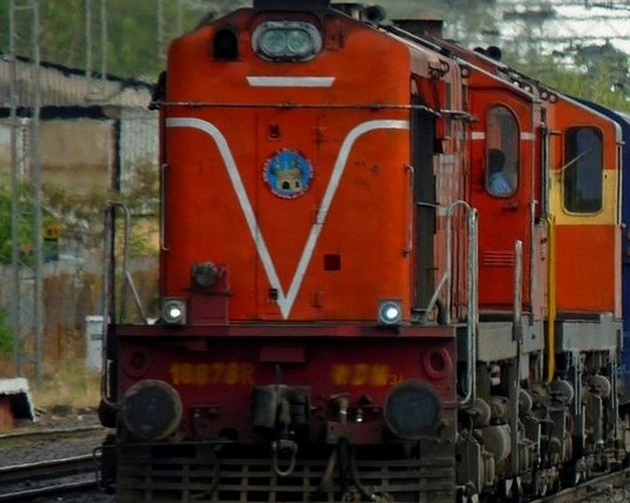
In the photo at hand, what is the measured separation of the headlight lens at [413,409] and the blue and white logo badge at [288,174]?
53.6 inches

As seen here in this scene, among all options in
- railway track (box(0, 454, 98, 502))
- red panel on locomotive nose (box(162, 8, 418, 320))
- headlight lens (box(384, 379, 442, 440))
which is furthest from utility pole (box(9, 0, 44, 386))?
headlight lens (box(384, 379, 442, 440))

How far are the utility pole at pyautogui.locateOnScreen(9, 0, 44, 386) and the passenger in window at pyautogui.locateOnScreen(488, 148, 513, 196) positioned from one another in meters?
10.9

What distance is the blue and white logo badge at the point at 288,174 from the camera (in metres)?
10.8

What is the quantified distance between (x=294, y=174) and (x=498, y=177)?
8.01 ft

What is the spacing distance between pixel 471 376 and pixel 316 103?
5.83 ft

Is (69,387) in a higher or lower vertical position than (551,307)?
lower

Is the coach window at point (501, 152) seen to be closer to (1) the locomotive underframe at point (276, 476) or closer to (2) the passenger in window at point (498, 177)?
(2) the passenger in window at point (498, 177)

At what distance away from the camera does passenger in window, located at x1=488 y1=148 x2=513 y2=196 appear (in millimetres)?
12727

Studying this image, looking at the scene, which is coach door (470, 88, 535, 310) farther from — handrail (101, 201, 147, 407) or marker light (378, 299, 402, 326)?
handrail (101, 201, 147, 407)

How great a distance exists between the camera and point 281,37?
10.7 m

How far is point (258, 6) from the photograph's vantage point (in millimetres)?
10648

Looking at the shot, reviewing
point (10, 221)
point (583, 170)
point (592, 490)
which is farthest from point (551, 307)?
point (10, 221)

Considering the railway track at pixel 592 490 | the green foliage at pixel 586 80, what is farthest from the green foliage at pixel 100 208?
the railway track at pixel 592 490

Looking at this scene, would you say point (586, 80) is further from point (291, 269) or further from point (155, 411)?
point (155, 411)
